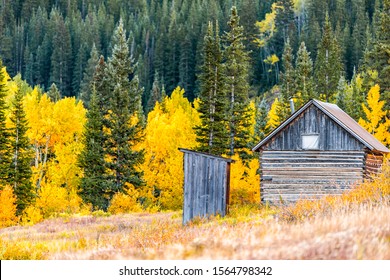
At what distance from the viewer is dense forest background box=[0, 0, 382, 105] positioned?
9956 centimetres

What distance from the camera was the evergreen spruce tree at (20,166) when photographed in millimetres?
38781

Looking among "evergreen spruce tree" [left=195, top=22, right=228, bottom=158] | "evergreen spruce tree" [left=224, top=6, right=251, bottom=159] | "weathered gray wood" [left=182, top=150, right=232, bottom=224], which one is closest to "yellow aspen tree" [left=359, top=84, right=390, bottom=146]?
"evergreen spruce tree" [left=224, top=6, right=251, bottom=159]

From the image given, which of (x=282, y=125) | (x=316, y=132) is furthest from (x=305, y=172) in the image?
(x=282, y=125)

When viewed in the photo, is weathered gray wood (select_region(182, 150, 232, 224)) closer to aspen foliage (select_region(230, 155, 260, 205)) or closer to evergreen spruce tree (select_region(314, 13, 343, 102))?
aspen foliage (select_region(230, 155, 260, 205))

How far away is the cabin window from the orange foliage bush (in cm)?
1842

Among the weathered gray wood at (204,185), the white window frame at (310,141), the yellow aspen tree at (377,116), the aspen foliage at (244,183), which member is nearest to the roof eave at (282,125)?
the white window frame at (310,141)

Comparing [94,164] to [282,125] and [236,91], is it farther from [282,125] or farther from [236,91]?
[282,125]

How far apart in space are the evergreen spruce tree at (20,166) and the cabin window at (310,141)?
20678 millimetres

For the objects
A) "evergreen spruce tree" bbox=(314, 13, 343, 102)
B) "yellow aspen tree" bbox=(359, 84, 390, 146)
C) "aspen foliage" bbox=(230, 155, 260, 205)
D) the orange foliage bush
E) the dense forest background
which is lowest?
the orange foliage bush

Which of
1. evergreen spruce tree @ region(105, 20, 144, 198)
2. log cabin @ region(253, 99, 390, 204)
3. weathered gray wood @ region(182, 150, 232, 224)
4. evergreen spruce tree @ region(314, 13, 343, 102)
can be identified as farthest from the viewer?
evergreen spruce tree @ region(314, 13, 343, 102)

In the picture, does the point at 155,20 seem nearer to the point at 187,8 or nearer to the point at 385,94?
the point at 187,8

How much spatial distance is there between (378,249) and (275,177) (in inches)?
868

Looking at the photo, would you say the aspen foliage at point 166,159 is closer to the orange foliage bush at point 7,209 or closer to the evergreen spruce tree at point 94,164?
the evergreen spruce tree at point 94,164
